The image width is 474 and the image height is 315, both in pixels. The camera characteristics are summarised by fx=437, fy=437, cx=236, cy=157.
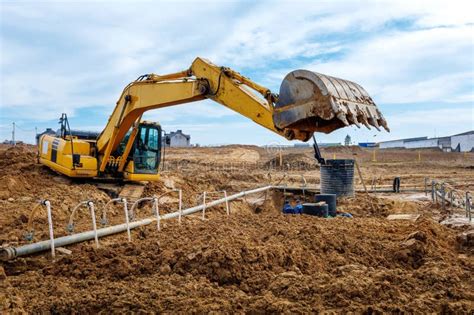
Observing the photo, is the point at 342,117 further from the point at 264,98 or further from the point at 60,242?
the point at 60,242

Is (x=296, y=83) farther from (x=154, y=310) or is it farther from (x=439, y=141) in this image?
(x=439, y=141)

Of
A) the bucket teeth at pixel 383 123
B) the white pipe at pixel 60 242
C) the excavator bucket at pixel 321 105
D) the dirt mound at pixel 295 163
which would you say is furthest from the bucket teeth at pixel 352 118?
the dirt mound at pixel 295 163

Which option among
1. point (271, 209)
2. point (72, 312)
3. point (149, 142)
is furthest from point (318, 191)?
point (72, 312)

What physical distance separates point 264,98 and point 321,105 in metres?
1.95

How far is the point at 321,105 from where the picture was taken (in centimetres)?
654

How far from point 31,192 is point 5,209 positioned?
96.9 inches

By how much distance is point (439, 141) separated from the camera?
86.1m

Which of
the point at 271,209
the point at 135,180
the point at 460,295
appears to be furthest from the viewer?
the point at 271,209

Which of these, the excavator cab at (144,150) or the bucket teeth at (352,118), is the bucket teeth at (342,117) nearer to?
the bucket teeth at (352,118)

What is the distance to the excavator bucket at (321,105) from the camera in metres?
6.52

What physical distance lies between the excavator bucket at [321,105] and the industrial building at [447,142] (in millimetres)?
70325

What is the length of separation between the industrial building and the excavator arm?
68.6m

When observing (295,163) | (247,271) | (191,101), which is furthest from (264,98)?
(295,163)

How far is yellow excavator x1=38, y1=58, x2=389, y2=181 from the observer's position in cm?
674
